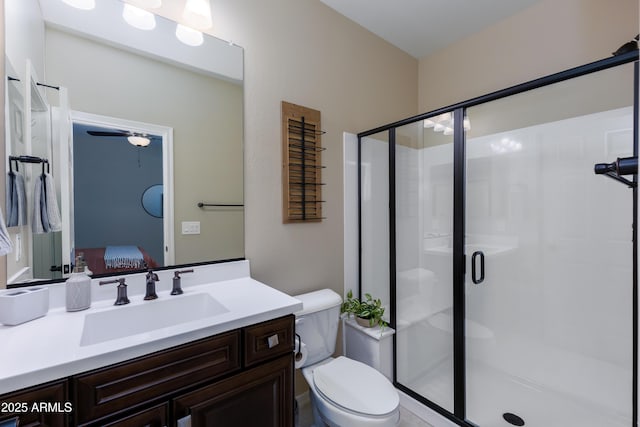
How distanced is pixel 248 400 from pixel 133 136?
122 centimetres

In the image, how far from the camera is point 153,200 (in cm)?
139

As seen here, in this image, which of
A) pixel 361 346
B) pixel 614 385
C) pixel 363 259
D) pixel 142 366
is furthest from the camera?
pixel 363 259

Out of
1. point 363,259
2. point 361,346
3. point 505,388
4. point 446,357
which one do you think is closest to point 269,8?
point 363,259

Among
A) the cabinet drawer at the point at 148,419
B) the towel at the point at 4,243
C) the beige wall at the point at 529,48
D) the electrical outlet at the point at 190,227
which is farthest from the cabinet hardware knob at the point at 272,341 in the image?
the beige wall at the point at 529,48

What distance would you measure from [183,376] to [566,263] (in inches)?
80.1

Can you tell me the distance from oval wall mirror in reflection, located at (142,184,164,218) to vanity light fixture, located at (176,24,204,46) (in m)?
0.75

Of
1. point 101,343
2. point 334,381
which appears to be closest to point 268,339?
point 101,343

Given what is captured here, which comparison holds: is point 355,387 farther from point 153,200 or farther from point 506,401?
point 153,200

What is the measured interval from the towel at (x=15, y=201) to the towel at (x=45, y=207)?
38mm

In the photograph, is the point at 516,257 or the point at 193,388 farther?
the point at 516,257

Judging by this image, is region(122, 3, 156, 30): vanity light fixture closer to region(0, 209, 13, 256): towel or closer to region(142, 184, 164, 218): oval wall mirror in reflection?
region(142, 184, 164, 218): oval wall mirror in reflection

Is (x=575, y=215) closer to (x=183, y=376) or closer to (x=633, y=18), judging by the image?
(x=633, y=18)

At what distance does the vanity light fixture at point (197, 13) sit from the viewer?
4.76 ft

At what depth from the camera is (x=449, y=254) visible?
179 cm
